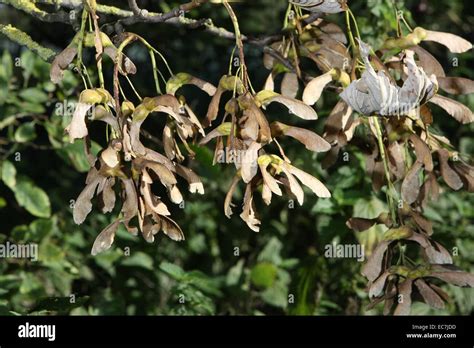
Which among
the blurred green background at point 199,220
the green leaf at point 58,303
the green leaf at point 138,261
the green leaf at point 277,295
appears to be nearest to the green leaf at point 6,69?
the blurred green background at point 199,220

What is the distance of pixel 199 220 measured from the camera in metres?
2.27

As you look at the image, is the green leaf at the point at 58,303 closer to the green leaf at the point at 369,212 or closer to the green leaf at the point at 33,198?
the green leaf at the point at 33,198

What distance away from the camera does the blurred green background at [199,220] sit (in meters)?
1.80

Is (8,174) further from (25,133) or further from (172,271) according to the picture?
(172,271)

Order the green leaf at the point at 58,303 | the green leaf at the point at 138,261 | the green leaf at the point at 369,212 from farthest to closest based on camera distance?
the green leaf at the point at 138,261
the green leaf at the point at 369,212
the green leaf at the point at 58,303

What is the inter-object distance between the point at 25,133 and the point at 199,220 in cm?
57

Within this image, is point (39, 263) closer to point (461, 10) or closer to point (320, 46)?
point (320, 46)

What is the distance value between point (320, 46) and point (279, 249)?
3.14 feet

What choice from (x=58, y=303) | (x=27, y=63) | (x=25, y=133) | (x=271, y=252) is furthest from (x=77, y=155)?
(x=271, y=252)

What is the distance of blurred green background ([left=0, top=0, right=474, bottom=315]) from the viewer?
1.80 m

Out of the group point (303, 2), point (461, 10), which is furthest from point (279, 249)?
point (303, 2)

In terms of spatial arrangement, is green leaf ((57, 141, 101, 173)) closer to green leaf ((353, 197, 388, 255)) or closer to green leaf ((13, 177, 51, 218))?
green leaf ((13, 177, 51, 218))

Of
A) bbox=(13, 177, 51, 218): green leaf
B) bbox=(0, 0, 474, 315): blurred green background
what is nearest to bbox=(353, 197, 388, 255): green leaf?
bbox=(0, 0, 474, 315): blurred green background

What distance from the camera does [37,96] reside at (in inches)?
72.9
